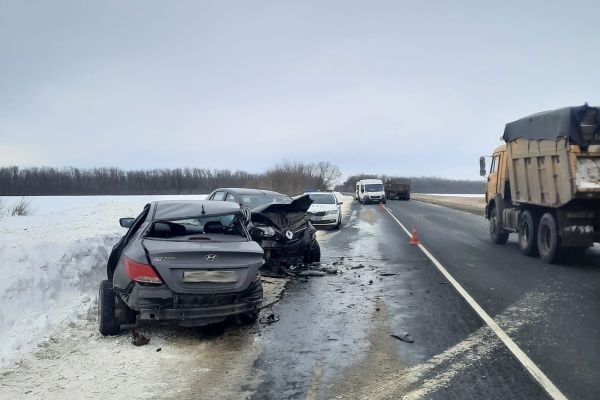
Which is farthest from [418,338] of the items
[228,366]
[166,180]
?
[166,180]

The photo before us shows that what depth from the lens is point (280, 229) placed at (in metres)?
9.81

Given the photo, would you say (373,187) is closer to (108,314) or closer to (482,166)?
(482,166)

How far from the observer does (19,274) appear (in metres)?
6.63

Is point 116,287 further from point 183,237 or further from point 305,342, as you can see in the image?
point 305,342

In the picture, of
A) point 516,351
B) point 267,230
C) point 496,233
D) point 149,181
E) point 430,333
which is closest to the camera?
point 516,351

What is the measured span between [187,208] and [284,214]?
12.3ft

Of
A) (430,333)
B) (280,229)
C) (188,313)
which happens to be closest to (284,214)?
(280,229)

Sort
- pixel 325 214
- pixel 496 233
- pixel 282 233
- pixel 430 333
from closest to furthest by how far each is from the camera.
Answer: pixel 430 333 < pixel 282 233 < pixel 496 233 < pixel 325 214

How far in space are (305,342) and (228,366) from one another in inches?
43.3

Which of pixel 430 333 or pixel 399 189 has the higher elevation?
pixel 399 189

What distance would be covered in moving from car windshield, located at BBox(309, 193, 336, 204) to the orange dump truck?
9410 mm

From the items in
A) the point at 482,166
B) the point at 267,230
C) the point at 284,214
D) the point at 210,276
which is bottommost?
the point at 210,276

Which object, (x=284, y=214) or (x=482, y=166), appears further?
(x=482, y=166)

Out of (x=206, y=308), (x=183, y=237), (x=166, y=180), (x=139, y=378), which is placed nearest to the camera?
(x=139, y=378)
